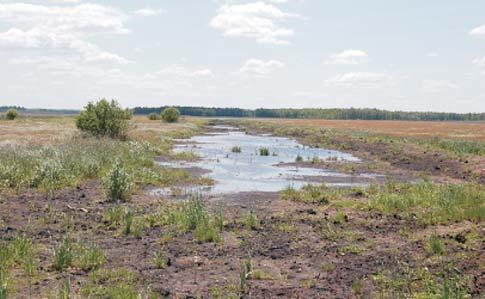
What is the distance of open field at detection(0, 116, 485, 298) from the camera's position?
9.80 meters

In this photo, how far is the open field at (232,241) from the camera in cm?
980

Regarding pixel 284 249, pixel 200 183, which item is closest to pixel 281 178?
pixel 200 183

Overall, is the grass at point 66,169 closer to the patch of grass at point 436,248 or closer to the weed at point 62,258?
A: the weed at point 62,258

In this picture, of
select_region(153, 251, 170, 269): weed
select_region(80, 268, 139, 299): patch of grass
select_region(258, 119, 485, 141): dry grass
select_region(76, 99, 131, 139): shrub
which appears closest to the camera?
select_region(80, 268, 139, 299): patch of grass

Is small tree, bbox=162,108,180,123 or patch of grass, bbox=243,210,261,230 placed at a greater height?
small tree, bbox=162,108,180,123

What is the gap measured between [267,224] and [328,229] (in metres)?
1.84

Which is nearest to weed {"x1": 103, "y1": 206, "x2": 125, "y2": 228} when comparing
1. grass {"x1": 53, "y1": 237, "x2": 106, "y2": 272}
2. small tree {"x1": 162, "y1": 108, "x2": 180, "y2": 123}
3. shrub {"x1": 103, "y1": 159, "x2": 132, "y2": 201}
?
shrub {"x1": 103, "y1": 159, "x2": 132, "y2": 201}

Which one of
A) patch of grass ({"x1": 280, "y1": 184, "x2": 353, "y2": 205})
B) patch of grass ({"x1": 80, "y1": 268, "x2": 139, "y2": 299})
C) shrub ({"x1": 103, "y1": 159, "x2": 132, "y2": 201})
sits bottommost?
patch of grass ({"x1": 280, "y1": 184, "x2": 353, "y2": 205})

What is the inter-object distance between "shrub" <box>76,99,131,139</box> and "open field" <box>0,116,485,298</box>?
2430cm

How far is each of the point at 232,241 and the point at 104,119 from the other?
37.7 m

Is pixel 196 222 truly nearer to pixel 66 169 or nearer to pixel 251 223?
pixel 251 223

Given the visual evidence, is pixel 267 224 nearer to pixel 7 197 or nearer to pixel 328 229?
pixel 328 229

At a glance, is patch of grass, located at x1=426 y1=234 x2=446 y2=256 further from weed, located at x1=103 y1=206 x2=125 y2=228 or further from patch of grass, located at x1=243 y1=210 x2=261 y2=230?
weed, located at x1=103 y1=206 x2=125 y2=228

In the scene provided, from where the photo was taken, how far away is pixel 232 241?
13656mm
